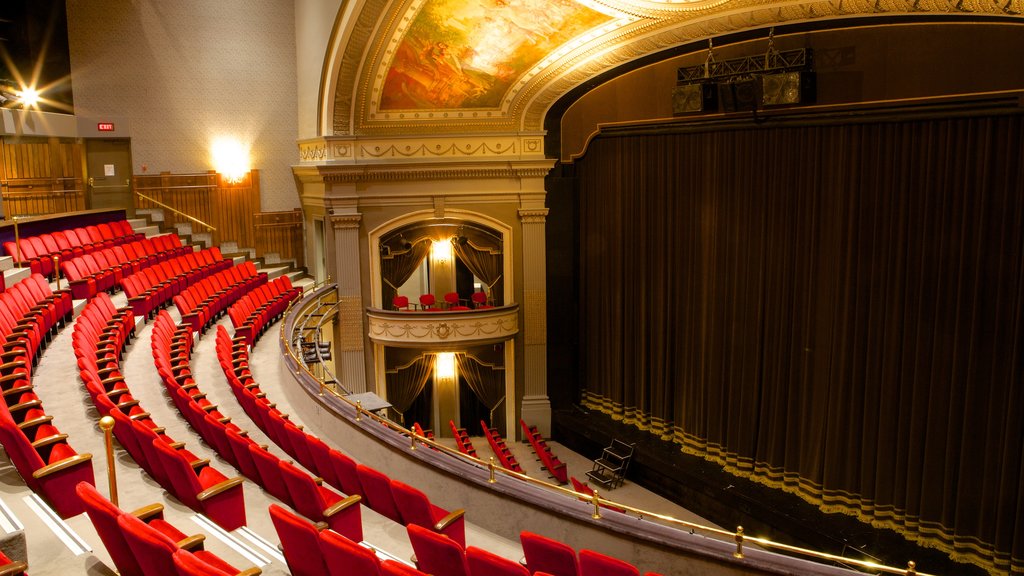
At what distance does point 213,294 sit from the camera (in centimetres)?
729

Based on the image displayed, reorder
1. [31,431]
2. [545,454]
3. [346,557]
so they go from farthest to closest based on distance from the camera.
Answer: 1. [545,454]
2. [31,431]
3. [346,557]

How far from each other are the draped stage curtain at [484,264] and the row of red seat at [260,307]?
1.74 m

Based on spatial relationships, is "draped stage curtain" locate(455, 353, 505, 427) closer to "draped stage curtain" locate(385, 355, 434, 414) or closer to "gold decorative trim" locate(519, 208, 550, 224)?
"draped stage curtain" locate(385, 355, 434, 414)

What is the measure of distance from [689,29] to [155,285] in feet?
15.9

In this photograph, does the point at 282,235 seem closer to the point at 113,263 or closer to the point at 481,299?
the point at 113,263

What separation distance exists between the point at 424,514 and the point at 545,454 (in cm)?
472

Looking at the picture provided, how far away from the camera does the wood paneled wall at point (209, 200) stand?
9.59 metres

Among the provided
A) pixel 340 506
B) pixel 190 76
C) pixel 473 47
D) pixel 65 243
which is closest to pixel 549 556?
pixel 340 506

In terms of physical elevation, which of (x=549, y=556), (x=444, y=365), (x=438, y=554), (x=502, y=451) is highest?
(x=438, y=554)

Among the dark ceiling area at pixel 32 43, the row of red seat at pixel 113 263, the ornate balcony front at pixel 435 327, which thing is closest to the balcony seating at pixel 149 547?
the row of red seat at pixel 113 263

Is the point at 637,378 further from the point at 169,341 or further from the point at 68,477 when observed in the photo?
the point at 68,477

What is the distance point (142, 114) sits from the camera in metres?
9.52

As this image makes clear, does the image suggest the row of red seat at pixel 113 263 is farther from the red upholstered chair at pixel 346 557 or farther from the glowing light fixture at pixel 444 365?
the red upholstered chair at pixel 346 557

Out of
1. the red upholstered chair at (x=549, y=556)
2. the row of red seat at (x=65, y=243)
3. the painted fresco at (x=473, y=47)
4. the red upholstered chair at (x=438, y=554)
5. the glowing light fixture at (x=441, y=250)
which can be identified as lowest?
the red upholstered chair at (x=549, y=556)
